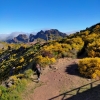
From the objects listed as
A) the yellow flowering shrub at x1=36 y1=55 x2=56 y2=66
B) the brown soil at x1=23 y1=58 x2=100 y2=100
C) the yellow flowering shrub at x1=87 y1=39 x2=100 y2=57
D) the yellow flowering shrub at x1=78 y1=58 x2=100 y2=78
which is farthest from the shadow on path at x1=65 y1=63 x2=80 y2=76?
the yellow flowering shrub at x1=87 y1=39 x2=100 y2=57

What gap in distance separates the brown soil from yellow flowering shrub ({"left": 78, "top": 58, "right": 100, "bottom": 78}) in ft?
2.27

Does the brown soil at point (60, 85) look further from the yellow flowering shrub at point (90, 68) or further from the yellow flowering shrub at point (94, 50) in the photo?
the yellow flowering shrub at point (94, 50)

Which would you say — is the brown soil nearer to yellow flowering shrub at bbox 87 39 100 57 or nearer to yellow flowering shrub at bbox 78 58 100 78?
yellow flowering shrub at bbox 78 58 100 78

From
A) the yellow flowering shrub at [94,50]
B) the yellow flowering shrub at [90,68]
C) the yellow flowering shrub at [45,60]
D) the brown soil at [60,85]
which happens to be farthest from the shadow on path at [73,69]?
the yellow flowering shrub at [94,50]

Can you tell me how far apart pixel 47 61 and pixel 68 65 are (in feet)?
8.62

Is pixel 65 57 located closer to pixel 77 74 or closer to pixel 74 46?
pixel 74 46

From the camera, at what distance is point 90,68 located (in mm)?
23250

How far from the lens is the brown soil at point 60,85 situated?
785 inches

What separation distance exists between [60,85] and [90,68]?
156 inches

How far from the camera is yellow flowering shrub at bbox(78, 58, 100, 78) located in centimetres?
2274

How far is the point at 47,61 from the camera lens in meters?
26.2

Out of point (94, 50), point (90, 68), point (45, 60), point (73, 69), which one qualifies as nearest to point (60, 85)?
point (73, 69)

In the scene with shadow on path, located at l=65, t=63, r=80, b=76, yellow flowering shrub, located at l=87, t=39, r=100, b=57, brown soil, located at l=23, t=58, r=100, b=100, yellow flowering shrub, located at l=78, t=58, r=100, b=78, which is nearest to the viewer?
brown soil, located at l=23, t=58, r=100, b=100

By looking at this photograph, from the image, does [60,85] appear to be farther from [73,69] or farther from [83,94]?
[73,69]
